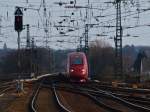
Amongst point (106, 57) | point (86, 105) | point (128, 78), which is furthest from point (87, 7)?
point (106, 57)

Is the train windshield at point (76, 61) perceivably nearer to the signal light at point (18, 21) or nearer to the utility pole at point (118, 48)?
the utility pole at point (118, 48)

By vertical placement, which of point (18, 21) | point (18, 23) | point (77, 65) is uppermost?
point (18, 21)

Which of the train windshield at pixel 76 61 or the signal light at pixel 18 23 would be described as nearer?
the signal light at pixel 18 23

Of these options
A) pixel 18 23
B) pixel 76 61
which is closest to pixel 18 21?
pixel 18 23

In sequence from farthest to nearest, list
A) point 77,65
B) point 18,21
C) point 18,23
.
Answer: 1. point 77,65
2. point 18,21
3. point 18,23

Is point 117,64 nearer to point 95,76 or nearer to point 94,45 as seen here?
point 95,76

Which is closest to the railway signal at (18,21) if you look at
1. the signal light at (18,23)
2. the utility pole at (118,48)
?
the signal light at (18,23)

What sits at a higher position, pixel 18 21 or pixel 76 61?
pixel 18 21

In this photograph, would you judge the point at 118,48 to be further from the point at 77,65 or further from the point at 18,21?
the point at 18,21

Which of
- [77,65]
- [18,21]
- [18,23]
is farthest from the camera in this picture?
[77,65]

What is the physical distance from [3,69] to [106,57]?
35955 mm

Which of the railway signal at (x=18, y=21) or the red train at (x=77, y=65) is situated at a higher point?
the railway signal at (x=18, y=21)

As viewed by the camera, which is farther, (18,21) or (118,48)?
(118,48)

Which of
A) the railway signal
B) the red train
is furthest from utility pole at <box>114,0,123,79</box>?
the railway signal
